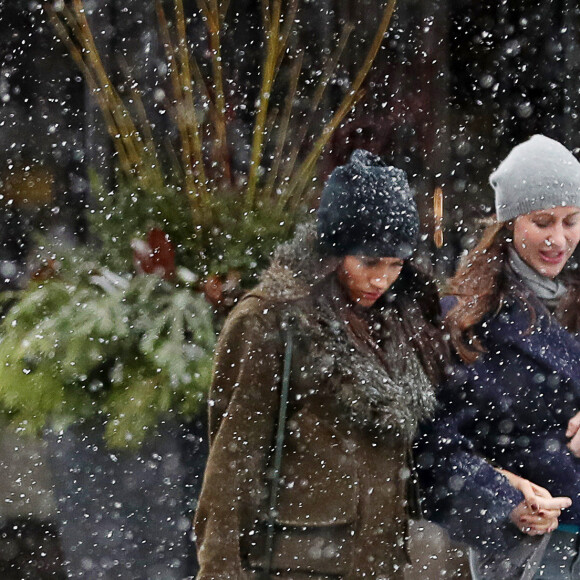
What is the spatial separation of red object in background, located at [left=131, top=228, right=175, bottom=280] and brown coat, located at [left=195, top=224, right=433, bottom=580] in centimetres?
48

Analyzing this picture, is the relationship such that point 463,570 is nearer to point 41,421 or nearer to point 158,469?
point 158,469

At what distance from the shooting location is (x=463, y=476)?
8.57ft

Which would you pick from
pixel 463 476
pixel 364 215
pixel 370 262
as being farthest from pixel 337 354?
pixel 463 476

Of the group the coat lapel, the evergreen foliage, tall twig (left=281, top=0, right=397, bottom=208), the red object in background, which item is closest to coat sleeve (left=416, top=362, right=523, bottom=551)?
the coat lapel

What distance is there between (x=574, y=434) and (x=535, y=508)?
21 cm

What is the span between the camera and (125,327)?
2.87 m

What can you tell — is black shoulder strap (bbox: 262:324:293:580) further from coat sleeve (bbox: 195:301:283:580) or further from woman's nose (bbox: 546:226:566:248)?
woman's nose (bbox: 546:226:566:248)

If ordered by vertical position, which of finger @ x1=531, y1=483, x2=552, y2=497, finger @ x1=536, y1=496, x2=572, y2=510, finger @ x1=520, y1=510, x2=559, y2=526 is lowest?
finger @ x1=520, y1=510, x2=559, y2=526

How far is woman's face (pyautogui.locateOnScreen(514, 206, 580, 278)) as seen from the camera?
2646 mm

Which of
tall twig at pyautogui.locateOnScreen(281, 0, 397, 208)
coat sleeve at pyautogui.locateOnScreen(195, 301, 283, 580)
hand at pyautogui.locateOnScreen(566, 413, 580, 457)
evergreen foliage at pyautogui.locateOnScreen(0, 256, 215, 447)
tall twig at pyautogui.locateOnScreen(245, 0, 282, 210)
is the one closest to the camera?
coat sleeve at pyautogui.locateOnScreen(195, 301, 283, 580)

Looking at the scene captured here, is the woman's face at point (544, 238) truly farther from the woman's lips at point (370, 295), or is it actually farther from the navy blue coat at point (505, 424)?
the woman's lips at point (370, 295)

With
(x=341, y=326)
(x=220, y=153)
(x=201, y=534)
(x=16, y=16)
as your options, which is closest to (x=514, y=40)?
(x=220, y=153)

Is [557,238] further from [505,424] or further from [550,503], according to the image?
[550,503]

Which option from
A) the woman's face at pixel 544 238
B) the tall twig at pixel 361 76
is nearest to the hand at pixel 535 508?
the woman's face at pixel 544 238
